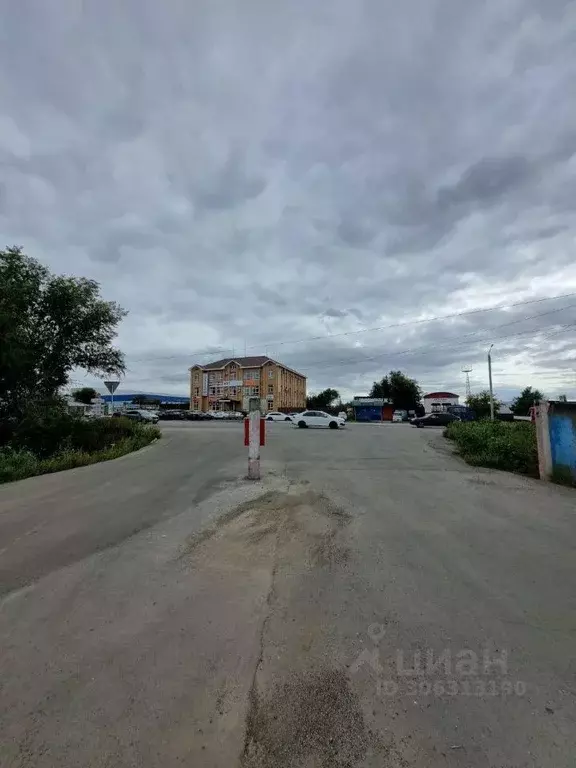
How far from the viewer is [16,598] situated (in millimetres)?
3801

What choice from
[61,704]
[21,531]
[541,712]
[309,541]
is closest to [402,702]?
[541,712]

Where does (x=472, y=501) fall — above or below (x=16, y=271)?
below

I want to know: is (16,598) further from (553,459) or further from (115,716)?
(553,459)

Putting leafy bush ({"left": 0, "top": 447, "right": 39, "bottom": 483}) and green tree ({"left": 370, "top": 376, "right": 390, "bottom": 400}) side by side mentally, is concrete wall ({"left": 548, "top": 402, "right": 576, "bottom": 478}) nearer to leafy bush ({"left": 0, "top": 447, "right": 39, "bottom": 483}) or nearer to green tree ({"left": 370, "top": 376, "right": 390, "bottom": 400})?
leafy bush ({"left": 0, "top": 447, "right": 39, "bottom": 483})

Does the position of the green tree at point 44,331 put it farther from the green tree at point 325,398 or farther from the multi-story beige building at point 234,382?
the green tree at point 325,398

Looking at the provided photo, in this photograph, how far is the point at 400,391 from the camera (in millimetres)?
81875

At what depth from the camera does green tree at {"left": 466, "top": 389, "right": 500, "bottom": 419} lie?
2108 inches

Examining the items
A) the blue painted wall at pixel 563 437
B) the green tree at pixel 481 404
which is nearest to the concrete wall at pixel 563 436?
the blue painted wall at pixel 563 437

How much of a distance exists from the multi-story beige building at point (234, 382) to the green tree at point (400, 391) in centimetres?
1682

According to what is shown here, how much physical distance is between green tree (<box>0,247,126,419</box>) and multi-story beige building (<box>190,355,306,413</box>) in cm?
5726

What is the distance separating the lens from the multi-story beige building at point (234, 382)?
7969 centimetres

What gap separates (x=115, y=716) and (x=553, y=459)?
10186 mm

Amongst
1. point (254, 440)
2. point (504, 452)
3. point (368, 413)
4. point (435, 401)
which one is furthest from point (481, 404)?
point (254, 440)

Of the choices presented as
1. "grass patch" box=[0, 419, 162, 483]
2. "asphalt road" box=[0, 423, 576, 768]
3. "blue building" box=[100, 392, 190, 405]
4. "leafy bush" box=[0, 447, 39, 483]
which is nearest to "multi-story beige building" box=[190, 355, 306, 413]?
"blue building" box=[100, 392, 190, 405]
